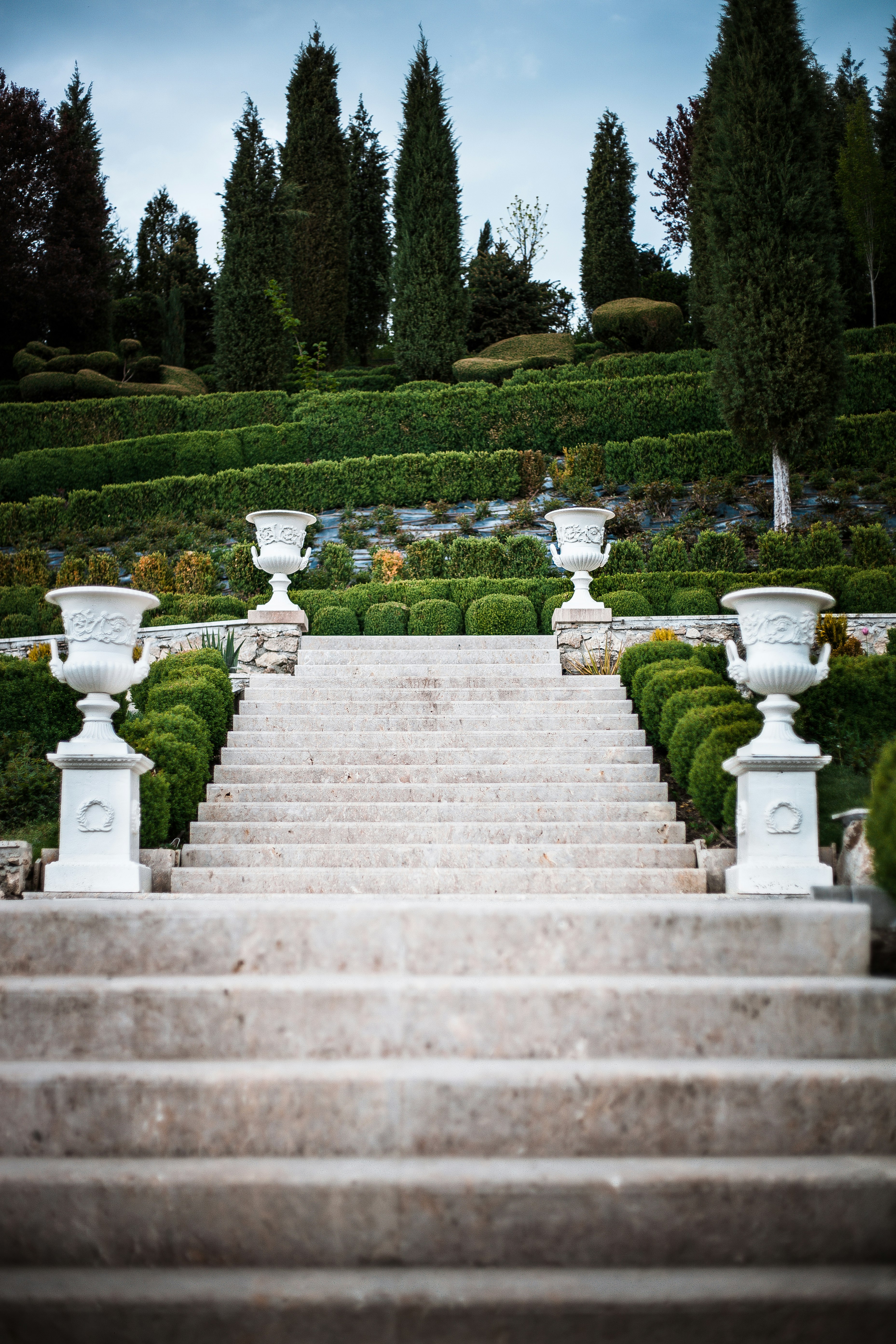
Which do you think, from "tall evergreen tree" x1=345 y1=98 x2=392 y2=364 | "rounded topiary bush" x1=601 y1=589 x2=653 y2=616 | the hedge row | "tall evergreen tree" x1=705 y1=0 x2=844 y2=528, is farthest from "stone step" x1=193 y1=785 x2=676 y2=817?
"tall evergreen tree" x1=345 y1=98 x2=392 y2=364

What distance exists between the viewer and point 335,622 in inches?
352

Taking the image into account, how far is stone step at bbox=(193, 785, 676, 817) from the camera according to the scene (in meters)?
5.51

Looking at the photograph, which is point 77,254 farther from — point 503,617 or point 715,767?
point 715,767

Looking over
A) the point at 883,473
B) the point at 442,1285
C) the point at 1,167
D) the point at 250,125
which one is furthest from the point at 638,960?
the point at 1,167

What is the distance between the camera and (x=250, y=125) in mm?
22422

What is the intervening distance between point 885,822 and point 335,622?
696cm

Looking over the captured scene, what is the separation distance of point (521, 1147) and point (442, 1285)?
40 centimetres

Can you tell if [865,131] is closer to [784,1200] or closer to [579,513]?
[579,513]

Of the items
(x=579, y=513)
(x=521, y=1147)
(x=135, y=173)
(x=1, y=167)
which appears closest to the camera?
(x=521, y=1147)

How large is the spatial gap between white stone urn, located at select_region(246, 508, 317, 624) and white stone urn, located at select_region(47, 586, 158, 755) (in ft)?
11.4

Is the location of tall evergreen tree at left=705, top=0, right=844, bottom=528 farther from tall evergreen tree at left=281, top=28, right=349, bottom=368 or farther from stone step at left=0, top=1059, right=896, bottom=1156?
tall evergreen tree at left=281, top=28, right=349, bottom=368

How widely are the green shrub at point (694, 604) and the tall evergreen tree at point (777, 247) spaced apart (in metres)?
3.69

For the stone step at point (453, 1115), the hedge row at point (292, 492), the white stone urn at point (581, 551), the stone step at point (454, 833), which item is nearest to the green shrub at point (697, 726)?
the stone step at point (454, 833)

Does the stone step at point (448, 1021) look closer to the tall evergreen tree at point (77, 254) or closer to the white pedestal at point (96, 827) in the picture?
the white pedestal at point (96, 827)
